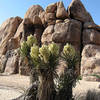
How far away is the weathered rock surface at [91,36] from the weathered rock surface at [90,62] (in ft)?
2.46

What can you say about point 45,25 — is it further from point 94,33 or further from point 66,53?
point 66,53

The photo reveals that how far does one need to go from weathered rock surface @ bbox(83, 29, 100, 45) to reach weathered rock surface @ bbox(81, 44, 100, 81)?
0.75 m

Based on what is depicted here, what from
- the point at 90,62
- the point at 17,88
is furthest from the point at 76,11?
the point at 17,88

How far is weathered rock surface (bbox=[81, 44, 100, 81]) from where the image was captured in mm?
14684

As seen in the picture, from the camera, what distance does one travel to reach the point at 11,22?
29.6 metres

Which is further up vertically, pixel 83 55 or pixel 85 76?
pixel 83 55

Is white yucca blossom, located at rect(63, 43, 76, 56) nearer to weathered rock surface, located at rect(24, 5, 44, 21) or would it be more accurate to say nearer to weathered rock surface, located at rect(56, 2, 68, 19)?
weathered rock surface, located at rect(56, 2, 68, 19)

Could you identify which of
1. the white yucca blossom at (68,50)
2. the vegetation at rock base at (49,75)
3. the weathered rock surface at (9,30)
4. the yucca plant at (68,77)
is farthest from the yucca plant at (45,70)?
the weathered rock surface at (9,30)

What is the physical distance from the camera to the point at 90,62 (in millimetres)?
15609

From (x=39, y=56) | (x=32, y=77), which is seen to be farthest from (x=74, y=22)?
(x=39, y=56)

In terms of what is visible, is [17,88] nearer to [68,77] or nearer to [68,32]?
[68,77]

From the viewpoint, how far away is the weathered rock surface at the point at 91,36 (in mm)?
17953

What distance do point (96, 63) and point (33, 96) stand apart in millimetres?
11446

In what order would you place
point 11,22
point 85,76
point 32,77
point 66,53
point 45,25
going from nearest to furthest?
point 66,53, point 32,77, point 85,76, point 45,25, point 11,22
